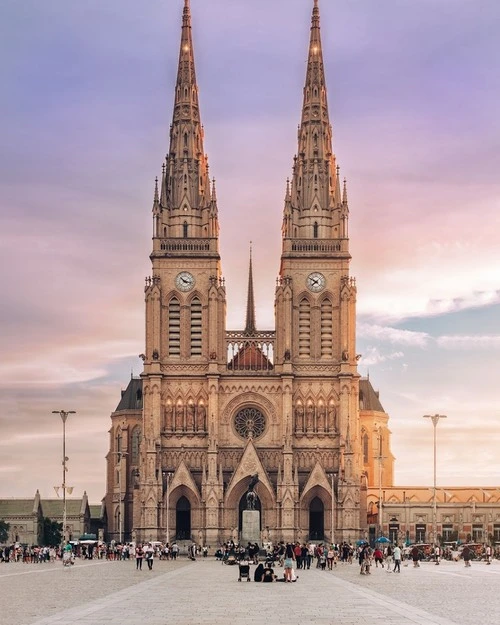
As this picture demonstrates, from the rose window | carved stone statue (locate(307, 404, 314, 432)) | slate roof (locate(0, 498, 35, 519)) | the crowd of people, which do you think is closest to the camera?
the crowd of people

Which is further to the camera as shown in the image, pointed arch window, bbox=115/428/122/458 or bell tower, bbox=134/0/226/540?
pointed arch window, bbox=115/428/122/458

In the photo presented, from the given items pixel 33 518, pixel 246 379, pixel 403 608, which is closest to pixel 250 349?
pixel 246 379

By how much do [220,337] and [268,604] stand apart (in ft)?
297

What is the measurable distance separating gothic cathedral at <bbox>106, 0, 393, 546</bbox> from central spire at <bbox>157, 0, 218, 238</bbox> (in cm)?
15

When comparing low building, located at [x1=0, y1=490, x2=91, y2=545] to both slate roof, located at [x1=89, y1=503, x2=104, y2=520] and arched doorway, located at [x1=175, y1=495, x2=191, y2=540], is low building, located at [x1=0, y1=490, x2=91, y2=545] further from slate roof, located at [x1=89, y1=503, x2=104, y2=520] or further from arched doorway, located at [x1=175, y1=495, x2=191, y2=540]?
arched doorway, located at [x1=175, y1=495, x2=191, y2=540]

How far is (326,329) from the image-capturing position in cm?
13012

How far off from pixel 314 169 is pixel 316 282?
1298 cm

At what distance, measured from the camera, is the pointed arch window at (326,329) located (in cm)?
12962

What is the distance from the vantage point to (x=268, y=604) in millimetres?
38656

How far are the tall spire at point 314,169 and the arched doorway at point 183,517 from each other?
30.3 meters

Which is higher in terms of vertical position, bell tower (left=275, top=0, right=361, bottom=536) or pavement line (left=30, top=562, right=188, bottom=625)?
bell tower (left=275, top=0, right=361, bottom=536)

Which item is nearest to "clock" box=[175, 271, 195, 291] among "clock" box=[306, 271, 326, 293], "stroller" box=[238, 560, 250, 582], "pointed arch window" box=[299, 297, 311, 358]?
"pointed arch window" box=[299, 297, 311, 358]

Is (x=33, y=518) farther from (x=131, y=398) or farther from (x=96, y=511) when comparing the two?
(x=131, y=398)

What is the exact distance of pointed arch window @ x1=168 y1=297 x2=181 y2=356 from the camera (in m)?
129
